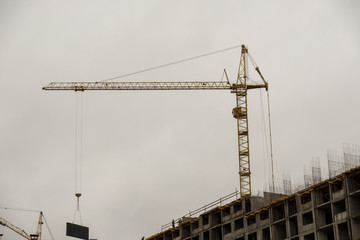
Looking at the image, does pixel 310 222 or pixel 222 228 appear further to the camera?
pixel 222 228

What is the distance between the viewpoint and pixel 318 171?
101562 millimetres

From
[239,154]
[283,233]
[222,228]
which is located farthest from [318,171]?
[239,154]

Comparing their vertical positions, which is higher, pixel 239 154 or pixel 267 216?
pixel 239 154

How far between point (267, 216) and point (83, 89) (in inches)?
3063

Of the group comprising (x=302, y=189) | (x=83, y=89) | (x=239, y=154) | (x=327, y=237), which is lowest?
(x=327, y=237)

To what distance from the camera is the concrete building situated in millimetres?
91625

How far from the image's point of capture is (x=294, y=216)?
326 ft

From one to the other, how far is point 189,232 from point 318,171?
3009 centimetres

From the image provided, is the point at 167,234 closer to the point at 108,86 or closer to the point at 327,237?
the point at 327,237

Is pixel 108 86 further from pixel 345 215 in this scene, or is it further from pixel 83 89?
pixel 345 215

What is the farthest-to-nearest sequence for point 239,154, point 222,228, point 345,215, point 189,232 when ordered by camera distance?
point 239,154 < point 189,232 < point 222,228 < point 345,215

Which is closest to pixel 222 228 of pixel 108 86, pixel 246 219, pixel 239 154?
pixel 246 219

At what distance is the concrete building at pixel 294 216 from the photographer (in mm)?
91625

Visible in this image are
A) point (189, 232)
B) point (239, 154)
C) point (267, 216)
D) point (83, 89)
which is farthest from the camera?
point (83, 89)
